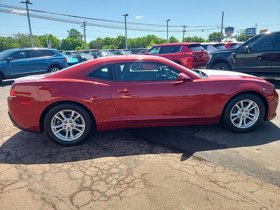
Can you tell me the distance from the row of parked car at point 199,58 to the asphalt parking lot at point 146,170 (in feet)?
14.1

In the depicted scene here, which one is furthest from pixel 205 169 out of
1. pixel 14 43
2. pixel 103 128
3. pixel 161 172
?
pixel 14 43

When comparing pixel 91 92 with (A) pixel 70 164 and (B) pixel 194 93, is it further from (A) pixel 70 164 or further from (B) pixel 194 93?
(B) pixel 194 93

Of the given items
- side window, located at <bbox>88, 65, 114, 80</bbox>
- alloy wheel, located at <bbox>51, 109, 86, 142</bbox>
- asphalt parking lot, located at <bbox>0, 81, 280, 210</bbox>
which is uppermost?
side window, located at <bbox>88, 65, 114, 80</bbox>

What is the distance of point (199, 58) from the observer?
11.4 m

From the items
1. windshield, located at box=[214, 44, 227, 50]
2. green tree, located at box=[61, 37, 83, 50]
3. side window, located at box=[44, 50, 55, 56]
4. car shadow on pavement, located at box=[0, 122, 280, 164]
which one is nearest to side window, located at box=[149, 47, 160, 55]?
side window, located at box=[44, 50, 55, 56]

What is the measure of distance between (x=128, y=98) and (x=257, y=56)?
6079 millimetres

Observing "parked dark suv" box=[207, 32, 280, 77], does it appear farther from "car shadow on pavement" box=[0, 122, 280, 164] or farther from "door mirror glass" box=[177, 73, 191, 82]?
"door mirror glass" box=[177, 73, 191, 82]

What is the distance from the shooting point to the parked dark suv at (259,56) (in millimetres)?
7605

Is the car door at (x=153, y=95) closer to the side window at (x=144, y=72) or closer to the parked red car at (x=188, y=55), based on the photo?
the side window at (x=144, y=72)

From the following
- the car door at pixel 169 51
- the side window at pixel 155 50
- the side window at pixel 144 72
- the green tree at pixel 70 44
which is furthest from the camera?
the green tree at pixel 70 44

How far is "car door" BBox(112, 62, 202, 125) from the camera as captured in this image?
12.3 ft

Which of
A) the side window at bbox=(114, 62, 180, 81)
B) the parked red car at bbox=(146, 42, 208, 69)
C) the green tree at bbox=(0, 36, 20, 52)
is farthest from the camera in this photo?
the green tree at bbox=(0, 36, 20, 52)

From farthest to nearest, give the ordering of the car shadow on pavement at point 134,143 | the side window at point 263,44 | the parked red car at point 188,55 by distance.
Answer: the parked red car at point 188,55 < the side window at point 263,44 < the car shadow on pavement at point 134,143

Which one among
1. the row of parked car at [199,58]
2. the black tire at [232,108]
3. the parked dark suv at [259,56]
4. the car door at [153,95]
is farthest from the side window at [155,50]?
the black tire at [232,108]
